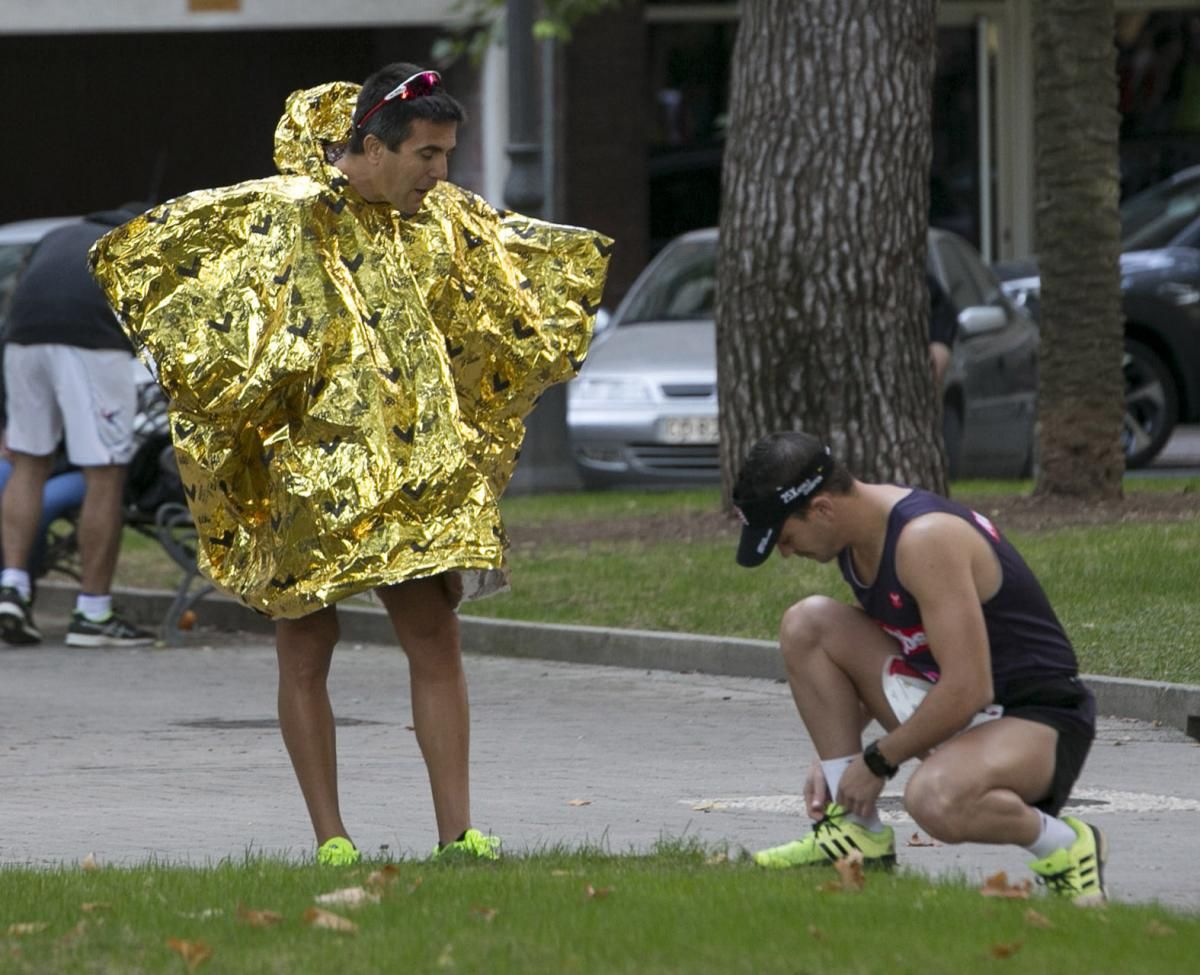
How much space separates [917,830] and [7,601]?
569 centimetres

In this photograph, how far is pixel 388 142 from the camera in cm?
570

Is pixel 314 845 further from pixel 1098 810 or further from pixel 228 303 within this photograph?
pixel 1098 810

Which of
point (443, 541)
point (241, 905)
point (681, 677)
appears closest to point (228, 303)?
point (443, 541)

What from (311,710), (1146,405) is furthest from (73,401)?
(1146,405)

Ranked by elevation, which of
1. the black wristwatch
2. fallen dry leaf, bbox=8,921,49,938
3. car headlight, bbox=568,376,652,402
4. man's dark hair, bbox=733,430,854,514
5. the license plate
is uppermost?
man's dark hair, bbox=733,430,854,514

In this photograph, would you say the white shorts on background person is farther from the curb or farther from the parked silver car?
the parked silver car

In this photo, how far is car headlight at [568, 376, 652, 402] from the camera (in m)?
16.0

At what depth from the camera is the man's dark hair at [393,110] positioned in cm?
570

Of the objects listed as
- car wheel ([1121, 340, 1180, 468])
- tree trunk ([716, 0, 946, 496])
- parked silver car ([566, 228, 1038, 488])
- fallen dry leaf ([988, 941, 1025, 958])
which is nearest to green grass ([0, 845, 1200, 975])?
fallen dry leaf ([988, 941, 1025, 958])

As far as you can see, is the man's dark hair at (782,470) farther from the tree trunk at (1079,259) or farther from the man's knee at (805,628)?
the tree trunk at (1079,259)

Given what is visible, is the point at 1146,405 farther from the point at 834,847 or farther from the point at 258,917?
the point at 258,917

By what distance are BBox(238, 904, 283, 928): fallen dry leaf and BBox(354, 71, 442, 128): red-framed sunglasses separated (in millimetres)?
1757

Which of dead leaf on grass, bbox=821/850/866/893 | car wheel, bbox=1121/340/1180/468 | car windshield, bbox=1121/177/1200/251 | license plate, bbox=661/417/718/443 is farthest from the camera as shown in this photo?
car windshield, bbox=1121/177/1200/251

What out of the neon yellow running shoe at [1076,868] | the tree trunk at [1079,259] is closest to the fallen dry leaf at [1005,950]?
the neon yellow running shoe at [1076,868]
